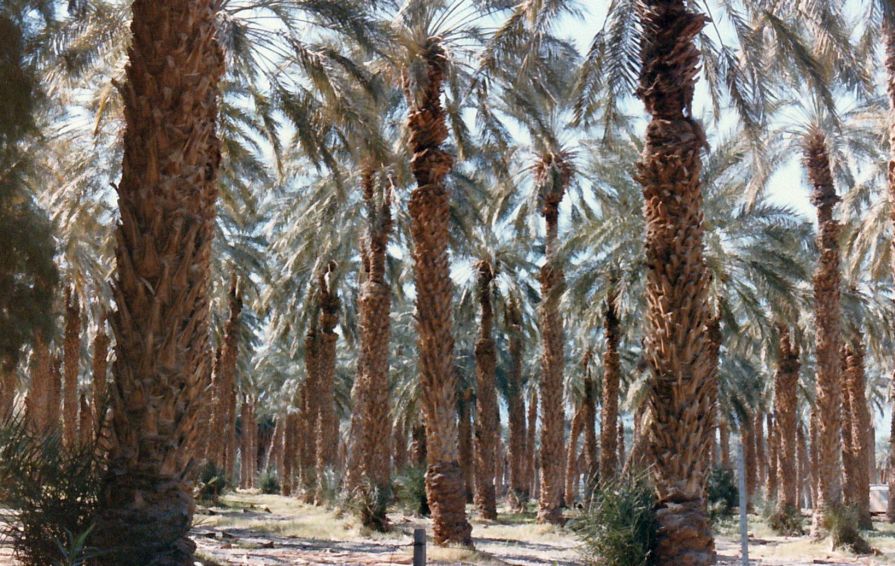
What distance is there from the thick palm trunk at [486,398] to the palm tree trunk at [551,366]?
271 cm

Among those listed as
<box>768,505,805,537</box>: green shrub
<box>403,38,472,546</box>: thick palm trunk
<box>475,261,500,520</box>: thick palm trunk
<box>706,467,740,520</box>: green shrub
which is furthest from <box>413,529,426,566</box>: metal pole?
<box>706,467,740,520</box>: green shrub

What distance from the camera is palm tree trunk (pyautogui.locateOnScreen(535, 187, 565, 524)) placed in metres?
24.8

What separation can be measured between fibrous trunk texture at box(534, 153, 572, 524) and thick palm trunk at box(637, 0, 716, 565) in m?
12.6

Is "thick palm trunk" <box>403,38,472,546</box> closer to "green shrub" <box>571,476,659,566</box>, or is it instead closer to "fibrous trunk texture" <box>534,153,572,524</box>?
"green shrub" <box>571,476,659,566</box>

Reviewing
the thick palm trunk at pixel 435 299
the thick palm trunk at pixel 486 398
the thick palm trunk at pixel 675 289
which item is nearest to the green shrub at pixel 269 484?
the thick palm trunk at pixel 486 398

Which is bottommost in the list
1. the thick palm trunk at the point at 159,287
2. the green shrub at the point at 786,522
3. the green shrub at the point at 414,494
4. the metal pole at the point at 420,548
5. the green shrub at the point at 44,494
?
the green shrub at the point at 786,522

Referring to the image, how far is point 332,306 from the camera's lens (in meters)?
29.7

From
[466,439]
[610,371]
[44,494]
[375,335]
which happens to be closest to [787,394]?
[610,371]

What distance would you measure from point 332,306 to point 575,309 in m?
7.47

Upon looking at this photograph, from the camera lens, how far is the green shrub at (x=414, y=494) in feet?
87.2

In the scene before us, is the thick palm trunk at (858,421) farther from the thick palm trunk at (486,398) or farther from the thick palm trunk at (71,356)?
the thick palm trunk at (71,356)

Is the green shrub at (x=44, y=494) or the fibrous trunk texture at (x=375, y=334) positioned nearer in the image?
the green shrub at (x=44, y=494)

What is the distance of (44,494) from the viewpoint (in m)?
7.32

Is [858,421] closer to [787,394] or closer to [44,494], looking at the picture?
[787,394]
